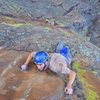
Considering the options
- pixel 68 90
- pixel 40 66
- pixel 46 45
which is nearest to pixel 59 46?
pixel 46 45

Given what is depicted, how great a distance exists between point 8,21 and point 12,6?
278cm

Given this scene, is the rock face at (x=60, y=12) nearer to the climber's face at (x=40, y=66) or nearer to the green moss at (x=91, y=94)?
the climber's face at (x=40, y=66)

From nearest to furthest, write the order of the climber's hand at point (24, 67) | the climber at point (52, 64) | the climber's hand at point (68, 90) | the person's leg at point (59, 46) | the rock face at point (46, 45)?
the climber's hand at point (68, 90), the rock face at point (46, 45), the climber at point (52, 64), the climber's hand at point (24, 67), the person's leg at point (59, 46)

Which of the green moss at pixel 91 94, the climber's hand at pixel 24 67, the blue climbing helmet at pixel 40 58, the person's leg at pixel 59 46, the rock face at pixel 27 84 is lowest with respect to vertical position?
the green moss at pixel 91 94

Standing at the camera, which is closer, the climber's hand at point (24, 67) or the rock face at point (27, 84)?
the rock face at point (27, 84)

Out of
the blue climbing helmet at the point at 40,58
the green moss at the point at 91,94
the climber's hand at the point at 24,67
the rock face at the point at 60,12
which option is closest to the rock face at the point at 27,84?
the climber's hand at the point at 24,67

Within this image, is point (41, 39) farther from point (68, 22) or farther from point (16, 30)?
point (68, 22)

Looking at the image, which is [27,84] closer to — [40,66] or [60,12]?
[40,66]

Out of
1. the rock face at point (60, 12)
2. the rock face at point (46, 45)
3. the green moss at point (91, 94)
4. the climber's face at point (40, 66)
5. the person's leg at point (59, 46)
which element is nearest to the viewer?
the rock face at point (46, 45)

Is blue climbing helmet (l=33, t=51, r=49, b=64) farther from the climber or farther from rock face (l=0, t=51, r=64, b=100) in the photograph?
rock face (l=0, t=51, r=64, b=100)

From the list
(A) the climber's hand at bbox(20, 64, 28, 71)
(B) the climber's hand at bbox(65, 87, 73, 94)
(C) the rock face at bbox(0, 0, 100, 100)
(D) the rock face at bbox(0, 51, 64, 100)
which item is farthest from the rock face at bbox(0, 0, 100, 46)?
(B) the climber's hand at bbox(65, 87, 73, 94)

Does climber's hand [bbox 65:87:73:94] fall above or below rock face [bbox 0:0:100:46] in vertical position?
below

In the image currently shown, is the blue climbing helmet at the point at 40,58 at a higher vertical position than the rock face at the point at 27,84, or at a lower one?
higher

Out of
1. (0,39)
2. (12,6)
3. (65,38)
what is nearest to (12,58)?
(0,39)
